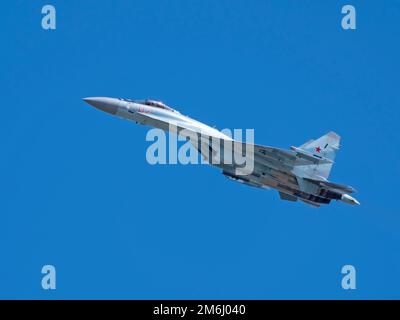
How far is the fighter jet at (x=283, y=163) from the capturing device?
1089 inches

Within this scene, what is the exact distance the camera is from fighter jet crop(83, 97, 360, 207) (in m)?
27.7

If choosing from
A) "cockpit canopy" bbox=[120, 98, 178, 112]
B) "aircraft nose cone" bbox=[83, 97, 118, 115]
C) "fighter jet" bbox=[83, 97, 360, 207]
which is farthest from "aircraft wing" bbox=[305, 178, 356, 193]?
"aircraft nose cone" bbox=[83, 97, 118, 115]

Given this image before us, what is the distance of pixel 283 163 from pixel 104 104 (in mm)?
7226

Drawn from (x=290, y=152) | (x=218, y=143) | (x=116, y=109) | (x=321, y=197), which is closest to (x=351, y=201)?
(x=321, y=197)

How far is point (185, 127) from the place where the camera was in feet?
96.5

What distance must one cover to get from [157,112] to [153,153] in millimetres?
1973

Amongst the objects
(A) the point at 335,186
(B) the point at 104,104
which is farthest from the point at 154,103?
(A) the point at 335,186

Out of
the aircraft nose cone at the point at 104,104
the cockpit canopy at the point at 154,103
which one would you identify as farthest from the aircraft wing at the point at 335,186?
the aircraft nose cone at the point at 104,104

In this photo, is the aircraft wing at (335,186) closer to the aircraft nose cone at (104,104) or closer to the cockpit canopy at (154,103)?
the cockpit canopy at (154,103)

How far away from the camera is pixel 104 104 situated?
29.5 m

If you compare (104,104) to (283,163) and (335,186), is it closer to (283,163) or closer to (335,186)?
(283,163)

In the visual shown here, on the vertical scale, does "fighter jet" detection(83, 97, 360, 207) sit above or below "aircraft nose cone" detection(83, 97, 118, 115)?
below

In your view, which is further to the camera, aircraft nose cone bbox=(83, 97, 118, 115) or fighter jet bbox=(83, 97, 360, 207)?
aircraft nose cone bbox=(83, 97, 118, 115)

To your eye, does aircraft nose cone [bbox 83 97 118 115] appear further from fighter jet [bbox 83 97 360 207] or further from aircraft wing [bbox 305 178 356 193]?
aircraft wing [bbox 305 178 356 193]
